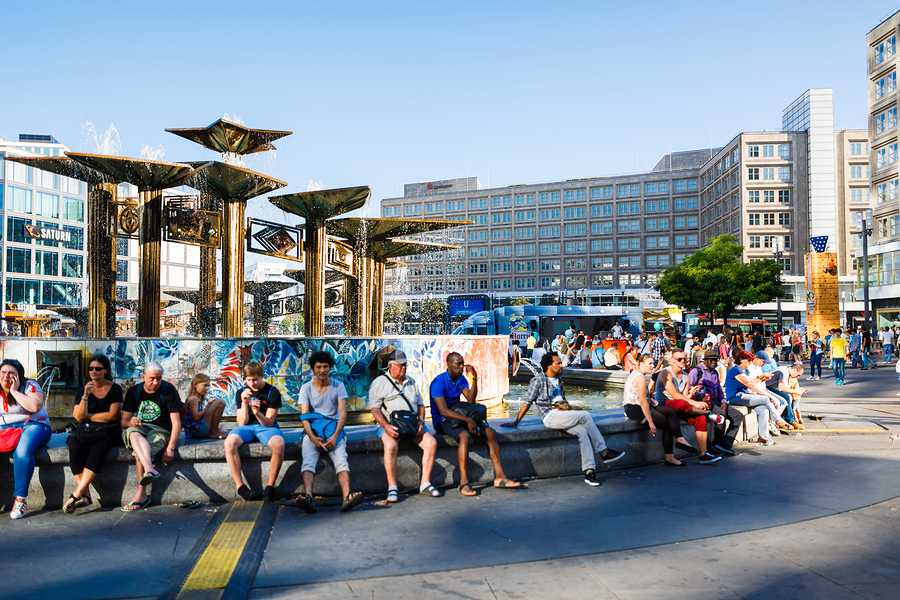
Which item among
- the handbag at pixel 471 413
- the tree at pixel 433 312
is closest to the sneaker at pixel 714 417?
the handbag at pixel 471 413

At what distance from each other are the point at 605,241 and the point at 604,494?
274 feet

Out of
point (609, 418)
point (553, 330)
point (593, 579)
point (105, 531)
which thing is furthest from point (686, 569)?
point (553, 330)

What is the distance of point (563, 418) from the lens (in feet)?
22.6

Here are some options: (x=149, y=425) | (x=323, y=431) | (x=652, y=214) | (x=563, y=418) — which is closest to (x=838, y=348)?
(x=563, y=418)

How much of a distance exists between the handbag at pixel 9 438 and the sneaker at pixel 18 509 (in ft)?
1.37

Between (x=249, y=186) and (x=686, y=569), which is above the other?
(x=249, y=186)

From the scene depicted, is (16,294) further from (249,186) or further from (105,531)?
(105,531)

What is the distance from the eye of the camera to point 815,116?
6944cm

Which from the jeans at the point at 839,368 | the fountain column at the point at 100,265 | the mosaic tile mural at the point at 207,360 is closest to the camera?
the mosaic tile mural at the point at 207,360

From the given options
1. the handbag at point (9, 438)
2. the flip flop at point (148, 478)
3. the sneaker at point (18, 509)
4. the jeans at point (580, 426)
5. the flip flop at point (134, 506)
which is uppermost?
the handbag at point (9, 438)

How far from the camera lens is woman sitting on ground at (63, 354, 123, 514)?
223 inches

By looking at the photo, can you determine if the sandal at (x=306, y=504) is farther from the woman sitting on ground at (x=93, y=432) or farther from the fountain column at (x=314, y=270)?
the fountain column at (x=314, y=270)

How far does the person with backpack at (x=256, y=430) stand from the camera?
19.2 ft

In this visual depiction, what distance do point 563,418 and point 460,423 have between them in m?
1.11
